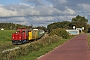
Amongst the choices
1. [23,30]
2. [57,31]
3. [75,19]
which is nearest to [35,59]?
[23,30]

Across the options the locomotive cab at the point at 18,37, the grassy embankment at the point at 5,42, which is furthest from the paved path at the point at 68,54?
the locomotive cab at the point at 18,37

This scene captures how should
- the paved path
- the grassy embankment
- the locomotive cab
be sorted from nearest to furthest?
Answer: the paved path < the grassy embankment < the locomotive cab

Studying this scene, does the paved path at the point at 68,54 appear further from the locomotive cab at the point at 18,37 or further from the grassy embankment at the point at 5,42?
the locomotive cab at the point at 18,37

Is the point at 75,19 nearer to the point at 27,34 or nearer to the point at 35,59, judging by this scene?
the point at 27,34

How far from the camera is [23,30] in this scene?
4109 cm

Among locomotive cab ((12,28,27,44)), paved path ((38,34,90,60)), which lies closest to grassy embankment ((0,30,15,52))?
locomotive cab ((12,28,27,44))

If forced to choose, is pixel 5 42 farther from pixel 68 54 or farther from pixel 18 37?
pixel 68 54

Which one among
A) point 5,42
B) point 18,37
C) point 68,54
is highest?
point 18,37

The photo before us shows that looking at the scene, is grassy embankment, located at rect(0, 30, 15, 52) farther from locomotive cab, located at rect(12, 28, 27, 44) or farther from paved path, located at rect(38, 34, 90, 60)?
paved path, located at rect(38, 34, 90, 60)

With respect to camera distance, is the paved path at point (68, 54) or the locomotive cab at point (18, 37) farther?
the locomotive cab at point (18, 37)

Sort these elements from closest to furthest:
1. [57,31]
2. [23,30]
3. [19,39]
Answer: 1. [19,39]
2. [23,30]
3. [57,31]

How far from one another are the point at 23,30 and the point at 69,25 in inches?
4297

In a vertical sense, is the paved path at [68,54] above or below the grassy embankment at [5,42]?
above

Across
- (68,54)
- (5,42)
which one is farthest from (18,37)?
(68,54)
